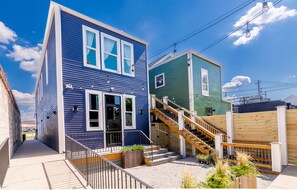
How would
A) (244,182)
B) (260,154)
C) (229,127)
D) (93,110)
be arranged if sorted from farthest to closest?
(229,127), (93,110), (260,154), (244,182)

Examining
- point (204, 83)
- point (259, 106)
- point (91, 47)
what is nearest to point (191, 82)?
point (204, 83)

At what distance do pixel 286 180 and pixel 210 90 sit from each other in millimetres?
8826

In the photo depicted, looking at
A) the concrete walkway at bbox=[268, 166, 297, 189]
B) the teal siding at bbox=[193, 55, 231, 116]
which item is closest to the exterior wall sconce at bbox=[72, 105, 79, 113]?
the concrete walkway at bbox=[268, 166, 297, 189]

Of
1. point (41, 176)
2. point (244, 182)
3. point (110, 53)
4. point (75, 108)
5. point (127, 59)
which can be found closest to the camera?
point (244, 182)

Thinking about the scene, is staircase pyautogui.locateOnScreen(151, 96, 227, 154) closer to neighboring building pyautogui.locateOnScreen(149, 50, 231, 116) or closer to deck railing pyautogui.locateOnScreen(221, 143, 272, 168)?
deck railing pyautogui.locateOnScreen(221, 143, 272, 168)

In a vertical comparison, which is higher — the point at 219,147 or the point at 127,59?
the point at 127,59

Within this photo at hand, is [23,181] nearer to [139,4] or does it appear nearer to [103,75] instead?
[103,75]

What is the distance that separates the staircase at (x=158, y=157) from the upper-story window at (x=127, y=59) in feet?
14.3

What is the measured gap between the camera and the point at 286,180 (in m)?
4.68

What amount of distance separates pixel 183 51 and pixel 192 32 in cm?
385

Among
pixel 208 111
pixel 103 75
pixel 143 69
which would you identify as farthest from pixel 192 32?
pixel 208 111

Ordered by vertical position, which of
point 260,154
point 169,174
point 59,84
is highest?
point 59,84

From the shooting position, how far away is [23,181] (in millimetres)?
3660

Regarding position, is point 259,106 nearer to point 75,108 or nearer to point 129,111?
point 129,111
